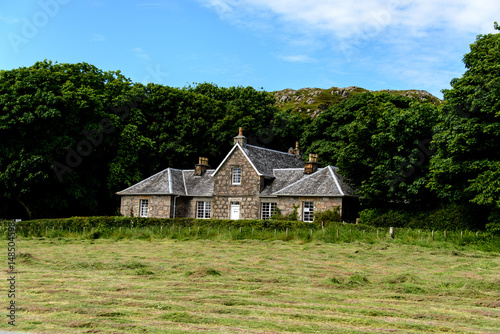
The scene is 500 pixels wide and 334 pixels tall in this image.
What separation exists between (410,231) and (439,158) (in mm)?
4945

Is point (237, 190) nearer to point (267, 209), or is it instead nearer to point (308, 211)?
point (267, 209)

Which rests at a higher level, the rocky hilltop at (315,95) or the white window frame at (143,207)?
the rocky hilltop at (315,95)

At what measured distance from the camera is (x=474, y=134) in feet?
86.8

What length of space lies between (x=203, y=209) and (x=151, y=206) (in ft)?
14.7

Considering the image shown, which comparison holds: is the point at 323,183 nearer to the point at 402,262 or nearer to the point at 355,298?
the point at 402,262

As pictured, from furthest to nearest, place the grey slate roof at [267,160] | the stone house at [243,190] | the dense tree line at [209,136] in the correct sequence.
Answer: the grey slate roof at [267,160] < the stone house at [243,190] < the dense tree line at [209,136]

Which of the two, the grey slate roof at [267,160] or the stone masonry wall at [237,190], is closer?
the stone masonry wall at [237,190]

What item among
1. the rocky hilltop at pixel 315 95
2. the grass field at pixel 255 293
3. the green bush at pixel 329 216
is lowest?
the grass field at pixel 255 293

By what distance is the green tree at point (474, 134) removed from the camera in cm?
2553

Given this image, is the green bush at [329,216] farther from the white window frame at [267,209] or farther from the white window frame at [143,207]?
the white window frame at [143,207]

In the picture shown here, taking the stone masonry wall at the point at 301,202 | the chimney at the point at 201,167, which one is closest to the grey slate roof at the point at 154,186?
the chimney at the point at 201,167

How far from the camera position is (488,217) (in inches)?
1037

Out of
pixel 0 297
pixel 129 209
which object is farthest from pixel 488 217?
pixel 129 209

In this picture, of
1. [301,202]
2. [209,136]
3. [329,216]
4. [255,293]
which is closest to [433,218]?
[329,216]
